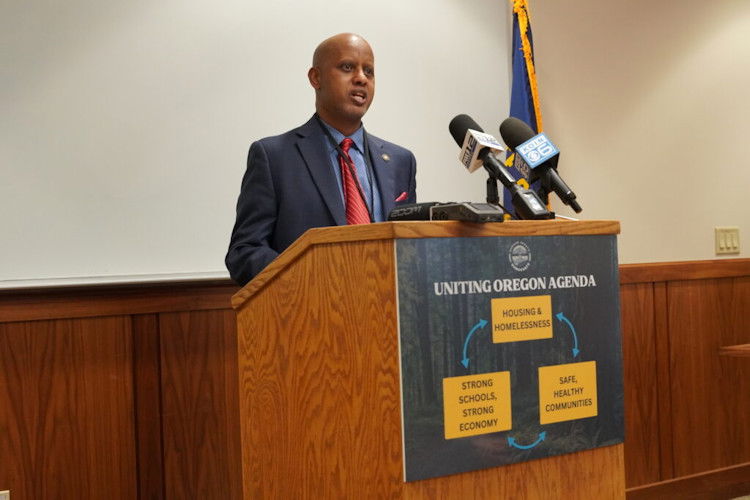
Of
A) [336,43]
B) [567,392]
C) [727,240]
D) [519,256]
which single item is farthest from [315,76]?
[727,240]

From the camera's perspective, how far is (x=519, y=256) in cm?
152

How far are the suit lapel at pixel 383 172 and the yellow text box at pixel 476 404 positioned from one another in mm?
937

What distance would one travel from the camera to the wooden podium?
55.8 inches

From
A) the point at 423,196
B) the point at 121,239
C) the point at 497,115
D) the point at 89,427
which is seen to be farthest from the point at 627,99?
the point at 89,427

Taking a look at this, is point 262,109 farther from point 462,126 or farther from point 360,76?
point 462,126

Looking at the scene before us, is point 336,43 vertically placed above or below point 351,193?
above

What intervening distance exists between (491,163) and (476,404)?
526 millimetres

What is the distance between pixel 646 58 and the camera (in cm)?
438

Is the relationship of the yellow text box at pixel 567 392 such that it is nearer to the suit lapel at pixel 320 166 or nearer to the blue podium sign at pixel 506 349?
the blue podium sign at pixel 506 349

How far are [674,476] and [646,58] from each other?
7.17 feet

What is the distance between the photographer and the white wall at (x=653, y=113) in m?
4.12

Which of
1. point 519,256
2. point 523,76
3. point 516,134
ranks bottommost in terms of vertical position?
point 519,256

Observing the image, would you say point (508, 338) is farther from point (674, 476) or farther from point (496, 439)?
point (674, 476)

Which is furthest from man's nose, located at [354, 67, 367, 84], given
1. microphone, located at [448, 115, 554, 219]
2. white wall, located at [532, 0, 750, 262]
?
white wall, located at [532, 0, 750, 262]
